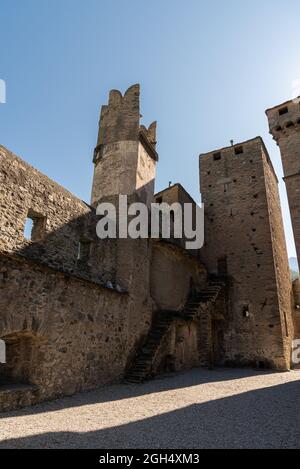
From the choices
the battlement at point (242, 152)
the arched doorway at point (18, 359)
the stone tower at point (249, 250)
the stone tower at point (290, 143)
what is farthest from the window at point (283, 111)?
the arched doorway at point (18, 359)

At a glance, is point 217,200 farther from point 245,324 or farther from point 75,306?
point 75,306

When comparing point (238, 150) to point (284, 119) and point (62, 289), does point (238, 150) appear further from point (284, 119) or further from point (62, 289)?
point (62, 289)

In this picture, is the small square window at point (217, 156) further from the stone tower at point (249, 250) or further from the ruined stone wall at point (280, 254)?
the ruined stone wall at point (280, 254)

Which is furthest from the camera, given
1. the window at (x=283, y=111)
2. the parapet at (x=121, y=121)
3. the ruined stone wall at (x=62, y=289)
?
the window at (x=283, y=111)

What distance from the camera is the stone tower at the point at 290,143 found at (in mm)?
13086

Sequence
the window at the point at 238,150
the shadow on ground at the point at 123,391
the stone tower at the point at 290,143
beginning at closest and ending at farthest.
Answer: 1. the shadow on ground at the point at 123,391
2. the stone tower at the point at 290,143
3. the window at the point at 238,150

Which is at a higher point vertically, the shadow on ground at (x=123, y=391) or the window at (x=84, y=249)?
the window at (x=84, y=249)

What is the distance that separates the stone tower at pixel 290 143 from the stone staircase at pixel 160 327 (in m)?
4.45

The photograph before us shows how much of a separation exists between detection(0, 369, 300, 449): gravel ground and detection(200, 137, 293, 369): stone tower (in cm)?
602

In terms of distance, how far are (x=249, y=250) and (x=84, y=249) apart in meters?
9.80

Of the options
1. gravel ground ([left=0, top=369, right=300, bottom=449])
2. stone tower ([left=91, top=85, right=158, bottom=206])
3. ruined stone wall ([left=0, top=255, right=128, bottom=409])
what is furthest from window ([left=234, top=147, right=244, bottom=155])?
gravel ground ([left=0, top=369, right=300, bottom=449])

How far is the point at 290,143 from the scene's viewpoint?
15.9 m

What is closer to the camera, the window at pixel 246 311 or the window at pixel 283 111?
the window at pixel 246 311

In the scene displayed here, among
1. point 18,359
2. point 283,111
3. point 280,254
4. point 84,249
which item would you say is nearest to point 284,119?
point 283,111
